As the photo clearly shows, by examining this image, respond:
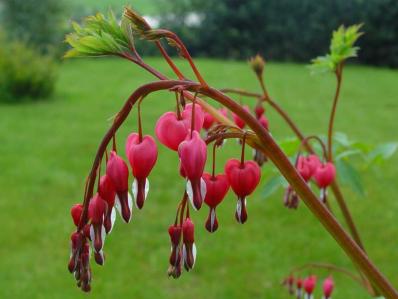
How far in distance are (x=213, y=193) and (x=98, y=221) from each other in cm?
14

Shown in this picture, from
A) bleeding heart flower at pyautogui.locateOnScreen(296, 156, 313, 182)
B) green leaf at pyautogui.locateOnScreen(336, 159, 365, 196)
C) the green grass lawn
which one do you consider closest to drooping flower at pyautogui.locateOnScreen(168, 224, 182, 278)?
bleeding heart flower at pyautogui.locateOnScreen(296, 156, 313, 182)

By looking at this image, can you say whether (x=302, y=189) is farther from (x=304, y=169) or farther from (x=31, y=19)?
(x=31, y=19)

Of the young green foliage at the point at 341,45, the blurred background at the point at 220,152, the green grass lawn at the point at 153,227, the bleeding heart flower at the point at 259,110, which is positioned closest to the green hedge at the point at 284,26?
the blurred background at the point at 220,152

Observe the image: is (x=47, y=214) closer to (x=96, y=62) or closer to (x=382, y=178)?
(x=382, y=178)

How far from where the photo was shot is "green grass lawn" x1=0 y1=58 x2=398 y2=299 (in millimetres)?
3898

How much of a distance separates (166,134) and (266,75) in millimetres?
11192

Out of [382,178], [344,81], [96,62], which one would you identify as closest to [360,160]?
[382,178]

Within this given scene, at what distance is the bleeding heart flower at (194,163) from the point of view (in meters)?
0.65

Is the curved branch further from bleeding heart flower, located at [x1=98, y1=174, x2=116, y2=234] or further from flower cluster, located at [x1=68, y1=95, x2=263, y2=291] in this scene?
bleeding heart flower, located at [x1=98, y1=174, x2=116, y2=234]

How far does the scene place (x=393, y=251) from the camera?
14.1ft

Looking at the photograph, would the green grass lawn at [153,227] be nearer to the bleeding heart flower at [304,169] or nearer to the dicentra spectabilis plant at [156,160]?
the bleeding heart flower at [304,169]

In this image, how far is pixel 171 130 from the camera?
2.29ft

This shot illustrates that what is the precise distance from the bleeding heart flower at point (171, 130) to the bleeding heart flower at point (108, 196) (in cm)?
8

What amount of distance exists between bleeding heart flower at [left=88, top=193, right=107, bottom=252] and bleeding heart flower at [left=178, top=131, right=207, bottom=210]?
116mm
